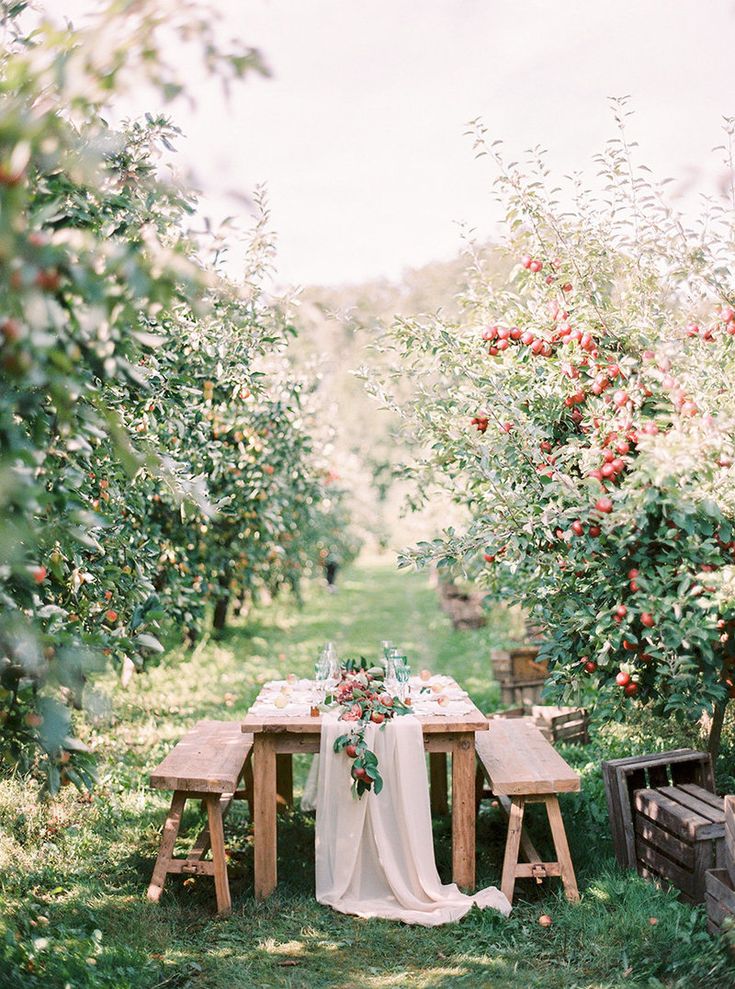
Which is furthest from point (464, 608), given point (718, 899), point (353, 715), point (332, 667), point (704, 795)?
point (718, 899)

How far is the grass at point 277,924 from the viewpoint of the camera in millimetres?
3658

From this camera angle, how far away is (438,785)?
19.5ft

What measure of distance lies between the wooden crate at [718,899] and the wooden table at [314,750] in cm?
126

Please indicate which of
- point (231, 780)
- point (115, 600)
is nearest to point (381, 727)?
point (231, 780)

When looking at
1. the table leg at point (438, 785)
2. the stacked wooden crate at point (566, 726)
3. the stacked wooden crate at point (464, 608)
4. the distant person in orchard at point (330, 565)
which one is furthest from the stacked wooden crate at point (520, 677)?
the distant person in orchard at point (330, 565)

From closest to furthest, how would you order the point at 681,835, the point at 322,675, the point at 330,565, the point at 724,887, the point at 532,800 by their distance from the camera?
the point at 724,887 < the point at 681,835 < the point at 532,800 < the point at 322,675 < the point at 330,565

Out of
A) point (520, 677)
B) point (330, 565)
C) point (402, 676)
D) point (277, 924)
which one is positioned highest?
point (330, 565)

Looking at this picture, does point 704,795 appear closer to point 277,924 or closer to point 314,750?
point 314,750

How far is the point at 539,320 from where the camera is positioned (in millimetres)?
4824

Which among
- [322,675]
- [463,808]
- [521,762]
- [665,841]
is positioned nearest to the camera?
[665,841]

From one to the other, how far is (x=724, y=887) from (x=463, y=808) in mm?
1414

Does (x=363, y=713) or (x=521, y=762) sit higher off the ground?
(x=363, y=713)

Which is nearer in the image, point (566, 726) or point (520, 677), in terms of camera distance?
point (566, 726)

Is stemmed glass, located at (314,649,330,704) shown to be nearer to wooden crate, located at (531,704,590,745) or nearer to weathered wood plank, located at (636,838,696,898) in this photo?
weathered wood plank, located at (636,838,696,898)
